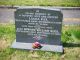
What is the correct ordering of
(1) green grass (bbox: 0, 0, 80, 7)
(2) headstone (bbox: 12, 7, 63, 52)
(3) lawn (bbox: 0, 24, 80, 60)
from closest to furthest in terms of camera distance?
(3) lawn (bbox: 0, 24, 80, 60) → (2) headstone (bbox: 12, 7, 63, 52) → (1) green grass (bbox: 0, 0, 80, 7)

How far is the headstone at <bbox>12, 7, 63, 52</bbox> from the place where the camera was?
7895mm

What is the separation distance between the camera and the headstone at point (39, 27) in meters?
7.89

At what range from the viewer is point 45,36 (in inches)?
320

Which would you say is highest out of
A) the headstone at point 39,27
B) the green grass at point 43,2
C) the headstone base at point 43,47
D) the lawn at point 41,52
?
the headstone at point 39,27

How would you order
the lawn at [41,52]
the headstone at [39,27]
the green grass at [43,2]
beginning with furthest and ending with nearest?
the green grass at [43,2]
the headstone at [39,27]
the lawn at [41,52]

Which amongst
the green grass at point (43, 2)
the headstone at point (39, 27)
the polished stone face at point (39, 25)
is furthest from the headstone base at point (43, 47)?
the green grass at point (43, 2)

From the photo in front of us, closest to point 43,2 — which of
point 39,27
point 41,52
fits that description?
point 39,27

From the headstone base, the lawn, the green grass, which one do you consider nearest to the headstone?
the headstone base

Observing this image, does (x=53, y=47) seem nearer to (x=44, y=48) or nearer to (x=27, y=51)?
(x=44, y=48)

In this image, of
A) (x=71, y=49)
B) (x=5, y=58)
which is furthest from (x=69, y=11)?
(x=5, y=58)

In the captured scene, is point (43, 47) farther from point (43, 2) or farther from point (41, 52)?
point (43, 2)

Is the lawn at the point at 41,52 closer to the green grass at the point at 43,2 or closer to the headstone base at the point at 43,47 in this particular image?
the headstone base at the point at 43,47

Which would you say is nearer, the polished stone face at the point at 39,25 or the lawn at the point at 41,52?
the lawn at the point at 41,52

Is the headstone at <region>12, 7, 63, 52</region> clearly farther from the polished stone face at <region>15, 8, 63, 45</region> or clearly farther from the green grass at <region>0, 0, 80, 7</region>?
the green grass at <region>0, 0, 80, 7</region>
